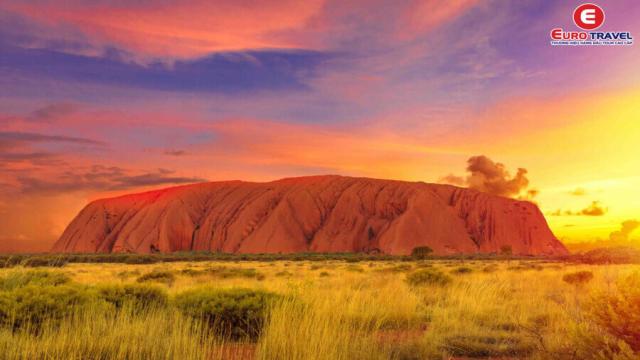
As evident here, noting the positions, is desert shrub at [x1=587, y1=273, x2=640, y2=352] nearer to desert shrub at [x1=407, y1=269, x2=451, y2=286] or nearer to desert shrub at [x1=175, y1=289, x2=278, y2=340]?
desert shrub at [x1=175, y1=289, x2=278, y2=340]

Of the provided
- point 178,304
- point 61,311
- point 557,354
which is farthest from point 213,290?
point 557,354

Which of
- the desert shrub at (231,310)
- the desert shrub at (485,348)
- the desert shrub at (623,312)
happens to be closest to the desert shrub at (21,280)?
the desert shrub at (231,310)

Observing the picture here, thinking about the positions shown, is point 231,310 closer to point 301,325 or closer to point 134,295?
point 134,295

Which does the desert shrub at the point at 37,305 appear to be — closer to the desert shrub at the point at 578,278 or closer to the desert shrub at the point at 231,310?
the desert shrub at the point at 231,310

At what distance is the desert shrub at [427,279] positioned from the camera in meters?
17.0

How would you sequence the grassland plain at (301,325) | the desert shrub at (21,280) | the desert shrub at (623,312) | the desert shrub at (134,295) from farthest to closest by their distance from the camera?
the desert shrub at (21,280) → the desert shrub at (134,295) → the grassland plain at (301,325) → the desert shrub at (623,312)

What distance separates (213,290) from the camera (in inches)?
385

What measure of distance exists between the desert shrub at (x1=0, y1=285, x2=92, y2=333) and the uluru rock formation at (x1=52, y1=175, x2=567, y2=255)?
81497 mm

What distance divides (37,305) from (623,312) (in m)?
8.06

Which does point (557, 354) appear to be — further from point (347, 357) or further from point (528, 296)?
point (528, 296)

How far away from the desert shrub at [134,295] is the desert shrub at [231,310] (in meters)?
0.85

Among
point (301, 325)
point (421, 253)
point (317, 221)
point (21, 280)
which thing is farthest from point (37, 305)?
point (317, 221)

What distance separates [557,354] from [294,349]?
2855mm

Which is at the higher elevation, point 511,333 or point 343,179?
point 343,179
